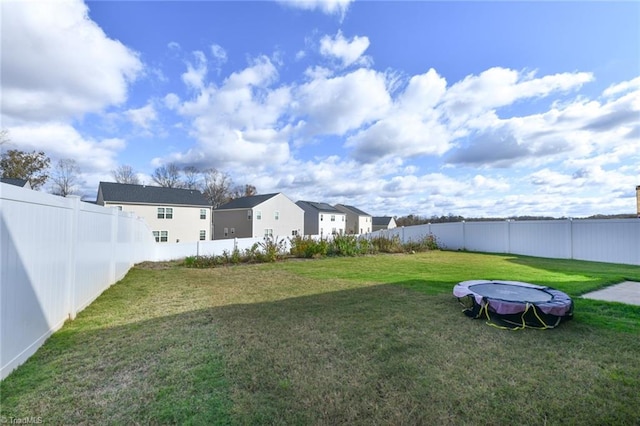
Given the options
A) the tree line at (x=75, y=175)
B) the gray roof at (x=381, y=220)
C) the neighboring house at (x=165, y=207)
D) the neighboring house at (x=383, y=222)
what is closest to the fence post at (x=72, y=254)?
the tree line at (x=75, y=175)

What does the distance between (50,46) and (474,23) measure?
1096cm

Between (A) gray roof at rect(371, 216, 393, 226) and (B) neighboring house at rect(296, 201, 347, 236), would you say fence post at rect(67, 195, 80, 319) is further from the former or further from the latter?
(A) gray roof at rect(371, 216, 393, 226)

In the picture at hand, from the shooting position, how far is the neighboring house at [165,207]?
23.7 meters

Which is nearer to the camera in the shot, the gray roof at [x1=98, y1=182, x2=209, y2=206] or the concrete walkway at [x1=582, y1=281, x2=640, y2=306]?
the concrete walkway at [x1=582, y1=281, x2=640, y2=306]

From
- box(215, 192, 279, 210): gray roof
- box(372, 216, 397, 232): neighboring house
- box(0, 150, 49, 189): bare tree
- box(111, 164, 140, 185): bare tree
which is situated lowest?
box(372, 216, 397, 232): neighboring house

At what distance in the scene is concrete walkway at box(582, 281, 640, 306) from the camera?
15.5 ft

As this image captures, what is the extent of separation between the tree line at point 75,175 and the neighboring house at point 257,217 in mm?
3296

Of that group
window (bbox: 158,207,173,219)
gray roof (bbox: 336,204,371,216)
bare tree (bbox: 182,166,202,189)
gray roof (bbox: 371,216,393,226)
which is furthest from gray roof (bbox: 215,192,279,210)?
gray roof (bbox: 371,216,393,226)

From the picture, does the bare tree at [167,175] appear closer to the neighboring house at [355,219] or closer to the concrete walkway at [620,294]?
the neighboring house at [355,219]

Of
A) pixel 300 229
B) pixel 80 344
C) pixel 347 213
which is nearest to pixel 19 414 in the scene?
pixel 80 344

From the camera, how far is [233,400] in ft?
6.89

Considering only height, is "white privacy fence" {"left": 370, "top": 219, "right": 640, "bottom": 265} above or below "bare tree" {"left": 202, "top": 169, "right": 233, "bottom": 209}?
below

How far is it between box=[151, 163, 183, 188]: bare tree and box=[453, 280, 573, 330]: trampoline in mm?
43865

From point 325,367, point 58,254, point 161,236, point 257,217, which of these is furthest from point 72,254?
point 257,217
